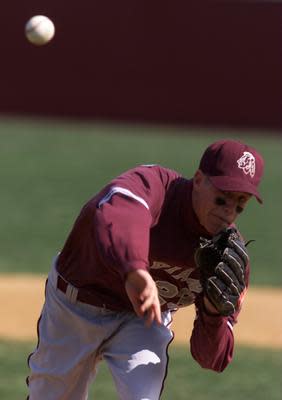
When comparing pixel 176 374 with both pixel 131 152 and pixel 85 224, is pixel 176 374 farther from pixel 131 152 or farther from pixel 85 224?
pixel 131 152

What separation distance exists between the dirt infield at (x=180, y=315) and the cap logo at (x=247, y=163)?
351 cm

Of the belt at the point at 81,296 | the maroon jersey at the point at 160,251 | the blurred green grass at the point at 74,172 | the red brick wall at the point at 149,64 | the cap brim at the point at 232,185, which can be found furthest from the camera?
the red brick wall at the point at 149,64

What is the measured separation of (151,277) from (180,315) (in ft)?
14.0

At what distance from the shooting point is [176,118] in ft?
79.6

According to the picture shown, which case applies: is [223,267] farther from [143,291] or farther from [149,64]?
[149,64]

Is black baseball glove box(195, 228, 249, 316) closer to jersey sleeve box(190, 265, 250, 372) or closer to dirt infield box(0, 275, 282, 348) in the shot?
jersey sleeve box(190, 265, 250, 372)

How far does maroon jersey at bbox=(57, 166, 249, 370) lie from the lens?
4141mm

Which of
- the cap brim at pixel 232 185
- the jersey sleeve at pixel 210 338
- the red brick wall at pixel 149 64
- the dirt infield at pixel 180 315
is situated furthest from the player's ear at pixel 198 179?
the red brick wall at pixel 149 64

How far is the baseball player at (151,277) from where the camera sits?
410 cm

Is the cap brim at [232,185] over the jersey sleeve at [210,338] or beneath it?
over

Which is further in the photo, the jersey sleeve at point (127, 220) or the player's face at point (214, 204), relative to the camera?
the player's face at point (214, 204)

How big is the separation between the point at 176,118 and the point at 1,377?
18466 millimetres

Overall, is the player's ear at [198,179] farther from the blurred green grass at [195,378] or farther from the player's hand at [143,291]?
the blurred green grass at [195,378]

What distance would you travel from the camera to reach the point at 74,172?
671 inches
